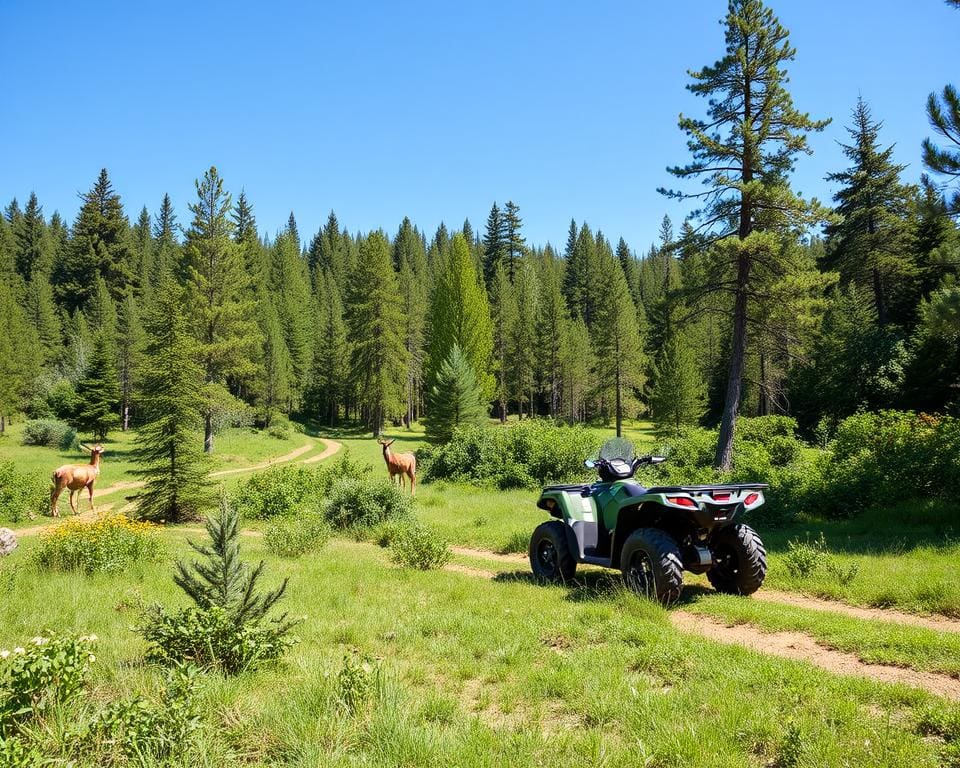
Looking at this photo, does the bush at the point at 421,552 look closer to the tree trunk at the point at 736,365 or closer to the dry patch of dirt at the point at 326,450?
the tree trunk at the point at 736,365

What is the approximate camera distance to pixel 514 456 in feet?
75.1

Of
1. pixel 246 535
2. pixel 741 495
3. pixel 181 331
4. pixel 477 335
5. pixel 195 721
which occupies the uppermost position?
pixel 477 335

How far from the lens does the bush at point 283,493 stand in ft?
58.9

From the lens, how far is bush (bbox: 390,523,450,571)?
396 inches

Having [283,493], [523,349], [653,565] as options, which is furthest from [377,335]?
[653,565]

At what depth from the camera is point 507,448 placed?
2359cm

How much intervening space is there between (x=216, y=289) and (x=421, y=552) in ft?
109

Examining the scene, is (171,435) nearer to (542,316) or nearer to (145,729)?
(145,729)

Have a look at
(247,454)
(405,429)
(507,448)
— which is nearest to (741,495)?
(507,448)

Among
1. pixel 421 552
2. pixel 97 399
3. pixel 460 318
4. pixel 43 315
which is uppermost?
pixel 43 315

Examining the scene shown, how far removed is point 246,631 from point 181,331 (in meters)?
16.0

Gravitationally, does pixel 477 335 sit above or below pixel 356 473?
above

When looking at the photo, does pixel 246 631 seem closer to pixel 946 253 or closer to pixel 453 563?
pixel 453 563

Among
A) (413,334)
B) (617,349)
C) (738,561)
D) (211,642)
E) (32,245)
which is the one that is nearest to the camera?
(211,642)
